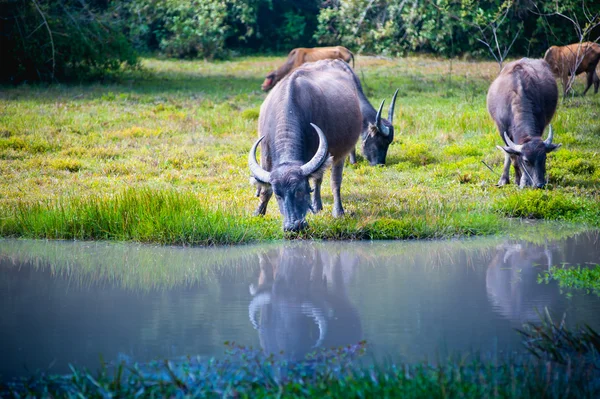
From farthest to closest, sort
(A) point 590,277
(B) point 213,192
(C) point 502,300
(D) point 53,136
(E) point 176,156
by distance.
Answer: (D) point 53,136 → (E) point 176,156 → (B) point 213,192 → (A) point 590,277 → (C) point 502,300

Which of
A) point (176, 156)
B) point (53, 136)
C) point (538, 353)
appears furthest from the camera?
point (53, 136)

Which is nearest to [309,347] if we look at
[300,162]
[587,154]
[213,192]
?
[300,162]

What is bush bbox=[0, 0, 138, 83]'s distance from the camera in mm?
17984

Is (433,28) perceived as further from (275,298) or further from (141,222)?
(275,298)

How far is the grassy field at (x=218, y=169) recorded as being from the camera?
25.5 ft

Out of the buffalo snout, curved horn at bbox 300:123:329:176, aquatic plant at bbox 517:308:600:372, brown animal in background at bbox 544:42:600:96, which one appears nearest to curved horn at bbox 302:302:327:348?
aquatic plant at bbox 517:308:600:372

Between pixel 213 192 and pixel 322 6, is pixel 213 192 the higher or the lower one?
the lower one

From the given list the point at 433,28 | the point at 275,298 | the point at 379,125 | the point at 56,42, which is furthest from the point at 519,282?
the point at 433,28

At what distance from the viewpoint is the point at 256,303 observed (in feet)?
18.4

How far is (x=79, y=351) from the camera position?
459 centimetres

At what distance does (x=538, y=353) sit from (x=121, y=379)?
247 cm

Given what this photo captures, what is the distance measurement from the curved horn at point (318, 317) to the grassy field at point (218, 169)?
7.10ft

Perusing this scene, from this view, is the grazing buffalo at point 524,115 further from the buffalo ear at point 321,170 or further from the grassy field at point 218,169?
the buffalo ear at point 321,170

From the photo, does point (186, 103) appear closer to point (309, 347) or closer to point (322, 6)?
point (309, 347)
